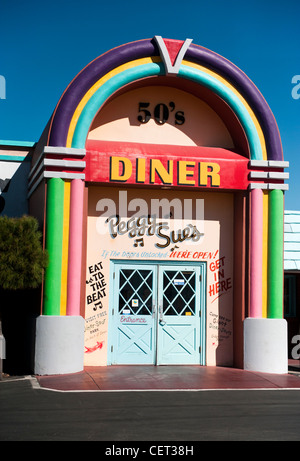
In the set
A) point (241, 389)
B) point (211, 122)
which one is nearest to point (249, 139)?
point (211, 122)

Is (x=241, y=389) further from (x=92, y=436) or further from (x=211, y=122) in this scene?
(x=211, y=122)

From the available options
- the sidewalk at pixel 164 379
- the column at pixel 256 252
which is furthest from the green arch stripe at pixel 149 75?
the sidewalk at pixel 164 379

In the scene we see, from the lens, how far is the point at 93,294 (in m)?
Answer: 11.5

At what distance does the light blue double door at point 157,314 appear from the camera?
11586mm

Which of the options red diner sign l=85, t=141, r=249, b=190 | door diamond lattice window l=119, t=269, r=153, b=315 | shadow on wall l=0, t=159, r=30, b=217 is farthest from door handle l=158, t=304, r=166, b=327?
shadow on wall l=0, t=159, r=30, b=217

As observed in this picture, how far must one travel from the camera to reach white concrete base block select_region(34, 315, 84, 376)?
10391 mm

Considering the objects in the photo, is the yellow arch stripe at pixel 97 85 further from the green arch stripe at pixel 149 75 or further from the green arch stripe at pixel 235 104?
the green arch stripe at pixel 235 104

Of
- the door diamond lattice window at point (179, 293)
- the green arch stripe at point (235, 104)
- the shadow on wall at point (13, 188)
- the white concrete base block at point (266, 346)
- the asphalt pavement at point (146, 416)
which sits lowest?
the asphalt pavement at point (146, 416)

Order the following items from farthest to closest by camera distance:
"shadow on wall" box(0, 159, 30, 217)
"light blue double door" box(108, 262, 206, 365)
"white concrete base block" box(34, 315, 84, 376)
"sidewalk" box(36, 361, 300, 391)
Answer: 1. "shadow on wall" box(0, 159, 30, 217)
2. "light blue double door" box(108, 262, 206, 365)
3. "white concrete base block" box(34, 315, 84, 376)
4. "sidewalk" box(36, 361, 300, 391)

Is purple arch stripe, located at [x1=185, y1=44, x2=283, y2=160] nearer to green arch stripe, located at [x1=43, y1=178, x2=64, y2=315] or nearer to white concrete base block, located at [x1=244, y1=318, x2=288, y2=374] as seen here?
white concrete base block, located at [x1=244, y1=318, x2=288, y2=374]

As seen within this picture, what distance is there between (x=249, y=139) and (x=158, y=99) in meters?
2.32

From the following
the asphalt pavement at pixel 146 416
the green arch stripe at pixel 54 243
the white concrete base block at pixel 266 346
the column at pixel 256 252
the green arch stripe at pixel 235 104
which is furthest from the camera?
the green arch stripe at pixel 235 104

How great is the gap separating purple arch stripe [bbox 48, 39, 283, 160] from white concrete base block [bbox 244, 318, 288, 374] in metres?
3.70

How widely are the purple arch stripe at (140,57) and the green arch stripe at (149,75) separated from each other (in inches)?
8.2
